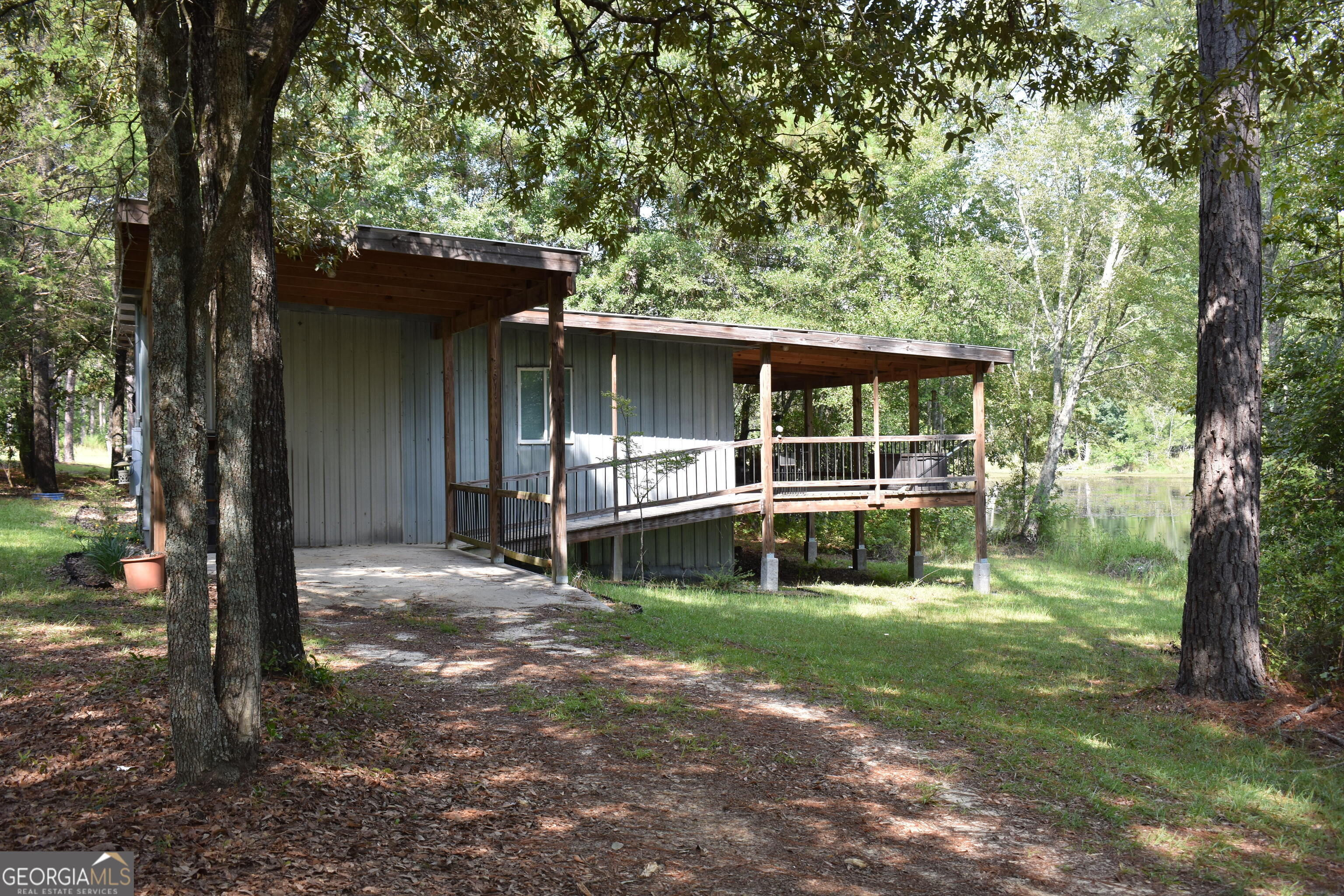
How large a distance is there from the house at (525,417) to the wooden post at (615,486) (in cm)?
4

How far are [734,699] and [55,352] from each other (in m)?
21.5

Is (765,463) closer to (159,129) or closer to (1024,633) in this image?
(1024,633)

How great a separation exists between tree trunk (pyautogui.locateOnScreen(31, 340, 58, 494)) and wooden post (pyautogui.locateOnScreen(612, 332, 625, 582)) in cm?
1427

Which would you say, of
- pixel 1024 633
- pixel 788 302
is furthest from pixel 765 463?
pixel 788 302

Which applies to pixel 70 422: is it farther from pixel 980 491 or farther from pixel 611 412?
pixel 980 491

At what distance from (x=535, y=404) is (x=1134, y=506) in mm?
26933

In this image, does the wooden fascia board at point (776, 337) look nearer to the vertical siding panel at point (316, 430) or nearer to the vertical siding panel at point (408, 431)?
the vertical siding panel at point (408, 431)

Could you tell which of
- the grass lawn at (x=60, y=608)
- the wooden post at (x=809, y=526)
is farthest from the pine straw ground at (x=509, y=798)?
the wooden post at (x=809, y=526)

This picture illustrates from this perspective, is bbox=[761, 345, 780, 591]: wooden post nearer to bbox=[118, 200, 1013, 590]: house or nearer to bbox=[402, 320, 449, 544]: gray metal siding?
bbox=[118, 200, 1013, 590]: house

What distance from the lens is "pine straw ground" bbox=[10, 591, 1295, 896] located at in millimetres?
3336

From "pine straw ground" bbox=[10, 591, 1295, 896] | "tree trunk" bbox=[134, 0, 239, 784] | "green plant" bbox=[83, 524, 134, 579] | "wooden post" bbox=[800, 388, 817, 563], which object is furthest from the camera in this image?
"wooden post" bbox=[800, 388, 817, 563]

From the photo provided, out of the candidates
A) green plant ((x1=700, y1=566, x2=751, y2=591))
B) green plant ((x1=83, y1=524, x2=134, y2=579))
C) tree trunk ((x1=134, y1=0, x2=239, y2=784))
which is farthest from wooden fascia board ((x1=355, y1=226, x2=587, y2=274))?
green plant ((x1=700, y1=566, x2=751, y2=591))

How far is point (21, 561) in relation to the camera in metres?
9.89

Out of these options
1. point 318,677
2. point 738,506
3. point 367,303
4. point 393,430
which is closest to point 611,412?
point 738,506
